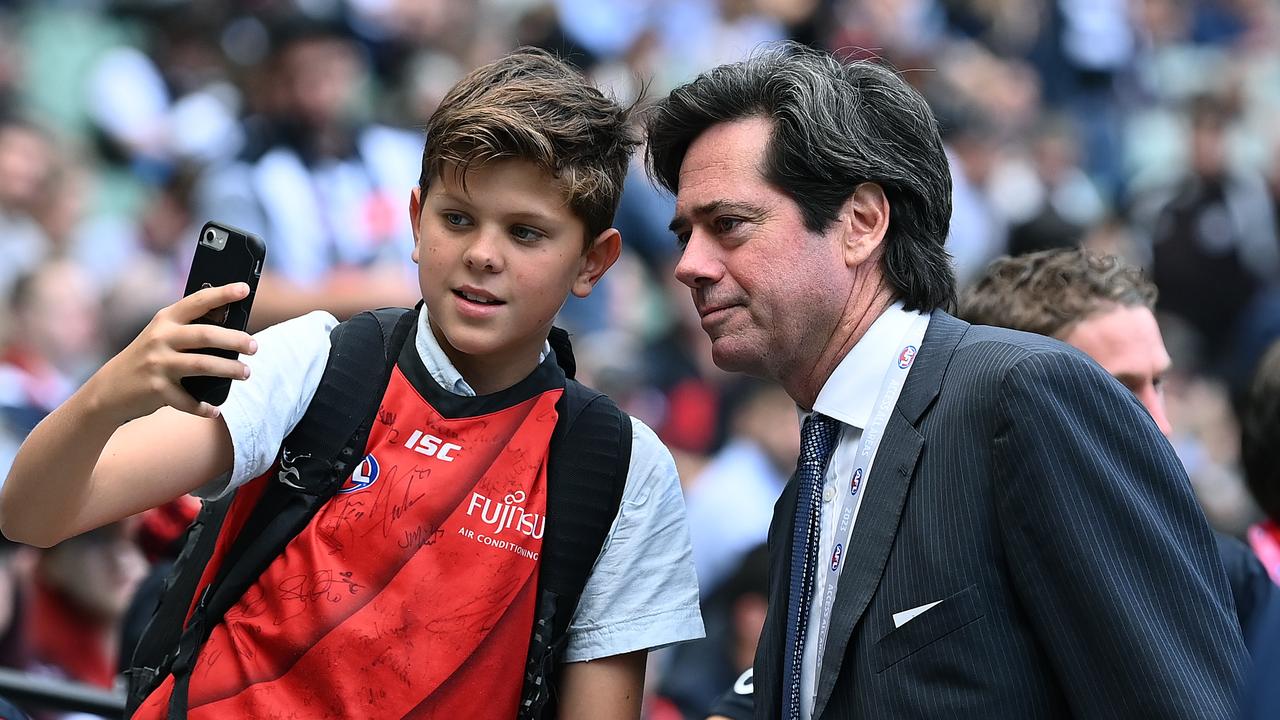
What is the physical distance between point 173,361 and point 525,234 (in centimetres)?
70

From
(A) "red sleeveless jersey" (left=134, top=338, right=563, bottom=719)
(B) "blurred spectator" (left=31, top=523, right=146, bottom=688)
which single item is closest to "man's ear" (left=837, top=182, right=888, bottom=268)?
(A) "red sleeveless jersey" (left=134, top=338, right=563, bottom=719)

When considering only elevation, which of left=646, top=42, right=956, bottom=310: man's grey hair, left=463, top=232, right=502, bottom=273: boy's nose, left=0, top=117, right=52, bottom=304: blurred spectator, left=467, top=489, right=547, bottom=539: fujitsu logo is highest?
left=0, top=117, right=52, bottom=304: blurred spectator

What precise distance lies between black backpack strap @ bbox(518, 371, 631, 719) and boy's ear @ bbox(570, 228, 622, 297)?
0.21m

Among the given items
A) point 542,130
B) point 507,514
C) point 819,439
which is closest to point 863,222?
point 819,439

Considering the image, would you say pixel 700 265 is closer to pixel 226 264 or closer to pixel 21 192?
pixel 226 264

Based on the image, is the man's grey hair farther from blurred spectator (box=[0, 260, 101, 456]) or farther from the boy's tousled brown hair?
blurred spectator (box=[0, 260, 101, 456])

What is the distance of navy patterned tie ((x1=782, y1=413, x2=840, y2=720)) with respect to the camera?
8.30 ft

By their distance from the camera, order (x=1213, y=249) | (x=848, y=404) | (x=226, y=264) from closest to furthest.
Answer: (x=226, y=264)
(x=848, y=404)
(x=1213, y=249)

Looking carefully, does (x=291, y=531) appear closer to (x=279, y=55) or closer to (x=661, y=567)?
(x=661, y=567)

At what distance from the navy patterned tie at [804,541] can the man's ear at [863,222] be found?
1.02ft

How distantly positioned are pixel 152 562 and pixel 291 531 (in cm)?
148

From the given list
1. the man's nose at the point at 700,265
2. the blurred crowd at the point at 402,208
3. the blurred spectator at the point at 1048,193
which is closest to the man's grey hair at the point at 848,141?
the man's nose at the point at 700,265

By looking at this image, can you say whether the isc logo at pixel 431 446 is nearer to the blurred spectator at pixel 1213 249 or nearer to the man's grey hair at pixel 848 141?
the man's grey hair at pixel 848 141

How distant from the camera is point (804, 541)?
2.60 m
